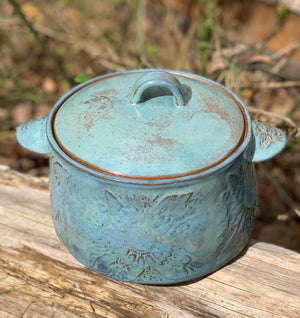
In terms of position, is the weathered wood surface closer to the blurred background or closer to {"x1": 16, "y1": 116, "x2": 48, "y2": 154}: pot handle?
{"x1": 16, "y1": 116, "x2": 48, "y2": 154}: pot handle

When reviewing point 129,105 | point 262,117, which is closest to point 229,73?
point 262,117

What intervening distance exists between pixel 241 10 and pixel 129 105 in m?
A: 1.77

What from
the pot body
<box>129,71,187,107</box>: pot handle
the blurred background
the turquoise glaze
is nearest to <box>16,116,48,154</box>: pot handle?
the turquoise glaze

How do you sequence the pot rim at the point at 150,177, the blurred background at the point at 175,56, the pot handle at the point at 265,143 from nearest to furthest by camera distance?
1. the pot rim at the point at 150,177
2. the pot handle at the point at 265,143
3. the blurred background at the point at 175,56

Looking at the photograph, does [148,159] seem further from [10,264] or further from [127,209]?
[10,264]

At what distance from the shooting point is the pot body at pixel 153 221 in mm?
894

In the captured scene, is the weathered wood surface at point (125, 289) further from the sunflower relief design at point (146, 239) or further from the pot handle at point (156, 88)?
the pot handle at point (156, 88)

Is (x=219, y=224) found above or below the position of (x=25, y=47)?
above

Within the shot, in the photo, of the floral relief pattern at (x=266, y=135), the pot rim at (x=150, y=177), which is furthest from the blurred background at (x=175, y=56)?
the pot rim at (x=150, y=177)

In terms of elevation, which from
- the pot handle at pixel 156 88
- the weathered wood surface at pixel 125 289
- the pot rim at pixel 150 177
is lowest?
the weathered wood surface at pixel 125 289

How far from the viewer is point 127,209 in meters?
0.90

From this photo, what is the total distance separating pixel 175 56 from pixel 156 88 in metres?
1.33

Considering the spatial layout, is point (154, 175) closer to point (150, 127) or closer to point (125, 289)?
point (150, 127)

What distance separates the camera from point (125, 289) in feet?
3.62
